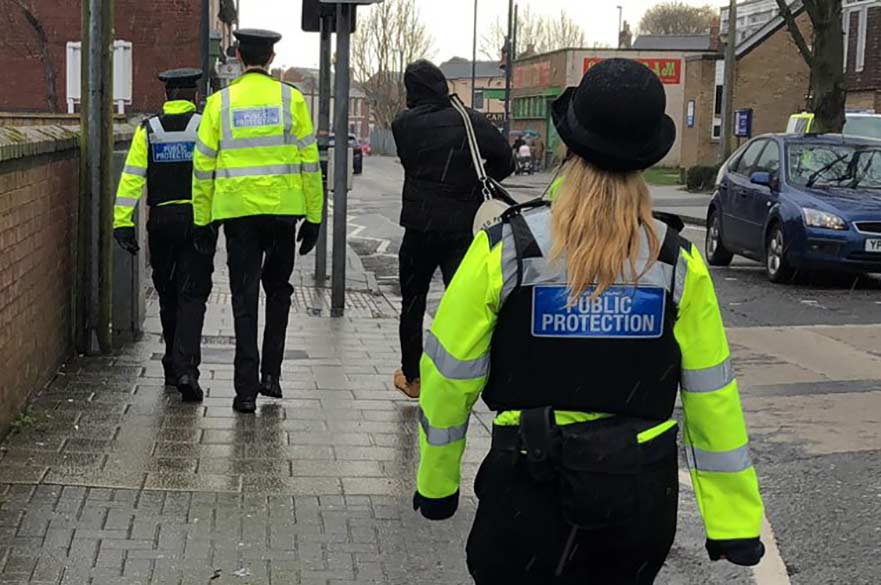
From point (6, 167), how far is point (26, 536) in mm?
2162

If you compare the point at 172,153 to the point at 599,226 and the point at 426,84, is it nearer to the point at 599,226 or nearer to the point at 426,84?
the point at 426,84

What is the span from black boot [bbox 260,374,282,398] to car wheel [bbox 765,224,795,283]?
777cm

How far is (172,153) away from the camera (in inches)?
294

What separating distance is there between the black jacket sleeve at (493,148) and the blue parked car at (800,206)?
6837mm

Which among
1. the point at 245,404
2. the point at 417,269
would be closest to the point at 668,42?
the point at 417,269

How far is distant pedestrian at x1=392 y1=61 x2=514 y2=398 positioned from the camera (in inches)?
288

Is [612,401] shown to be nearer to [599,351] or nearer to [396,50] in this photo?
[599,351]

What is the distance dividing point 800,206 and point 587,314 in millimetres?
11361

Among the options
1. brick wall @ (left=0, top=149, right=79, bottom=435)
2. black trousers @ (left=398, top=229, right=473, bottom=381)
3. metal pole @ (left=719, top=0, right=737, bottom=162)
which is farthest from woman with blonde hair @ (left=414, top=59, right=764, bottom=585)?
metal pole @ (left=719, top=0, right=737, bottom=162)

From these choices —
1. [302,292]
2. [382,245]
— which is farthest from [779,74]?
[302,292]

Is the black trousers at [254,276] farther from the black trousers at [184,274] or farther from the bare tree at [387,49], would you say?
the bare tree at [387,49]

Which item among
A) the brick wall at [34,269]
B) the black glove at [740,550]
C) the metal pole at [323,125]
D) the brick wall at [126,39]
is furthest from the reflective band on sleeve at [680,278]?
the brick wall at [126,39]

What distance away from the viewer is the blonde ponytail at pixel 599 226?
2.79 m

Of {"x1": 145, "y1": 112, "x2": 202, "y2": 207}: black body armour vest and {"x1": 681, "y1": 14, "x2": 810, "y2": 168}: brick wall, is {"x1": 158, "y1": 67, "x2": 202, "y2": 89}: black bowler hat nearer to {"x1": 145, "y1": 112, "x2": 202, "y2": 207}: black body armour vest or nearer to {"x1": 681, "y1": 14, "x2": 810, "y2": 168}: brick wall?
{"x1": 145, "y1": 112, "x2": 202, "y2": 207}: black body armour vest
